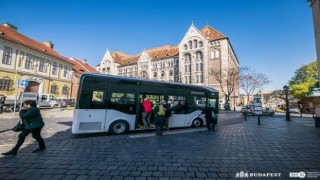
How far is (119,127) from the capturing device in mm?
9023

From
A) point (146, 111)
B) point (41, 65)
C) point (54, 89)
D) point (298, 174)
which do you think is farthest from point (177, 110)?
point (54, 89)

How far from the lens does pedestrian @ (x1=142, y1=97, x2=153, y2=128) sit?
31.0 ft

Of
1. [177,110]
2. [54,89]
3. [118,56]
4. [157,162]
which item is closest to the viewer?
[157,162]

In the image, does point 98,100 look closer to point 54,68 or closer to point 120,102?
point 120,102

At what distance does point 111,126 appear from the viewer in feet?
28.6

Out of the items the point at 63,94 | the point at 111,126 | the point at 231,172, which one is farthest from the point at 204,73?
the point at 231,172

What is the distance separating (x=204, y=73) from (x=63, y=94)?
39.3 m

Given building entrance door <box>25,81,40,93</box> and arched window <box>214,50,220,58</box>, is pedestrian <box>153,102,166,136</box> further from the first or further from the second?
arched window <box>214,50,220,58</box>

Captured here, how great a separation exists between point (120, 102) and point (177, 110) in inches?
151

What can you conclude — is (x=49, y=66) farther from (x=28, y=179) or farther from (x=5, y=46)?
(x=28, y=179)

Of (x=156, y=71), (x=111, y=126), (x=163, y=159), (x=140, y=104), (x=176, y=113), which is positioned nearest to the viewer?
(x=163, y=159)

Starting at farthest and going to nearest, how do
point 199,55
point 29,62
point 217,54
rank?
point 199,55
point 217,54
point 29,62

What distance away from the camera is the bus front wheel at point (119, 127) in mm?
8766

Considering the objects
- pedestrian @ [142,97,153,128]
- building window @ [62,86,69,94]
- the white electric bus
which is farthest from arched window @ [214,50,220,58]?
pedestrian @ [142,97,153,128]
